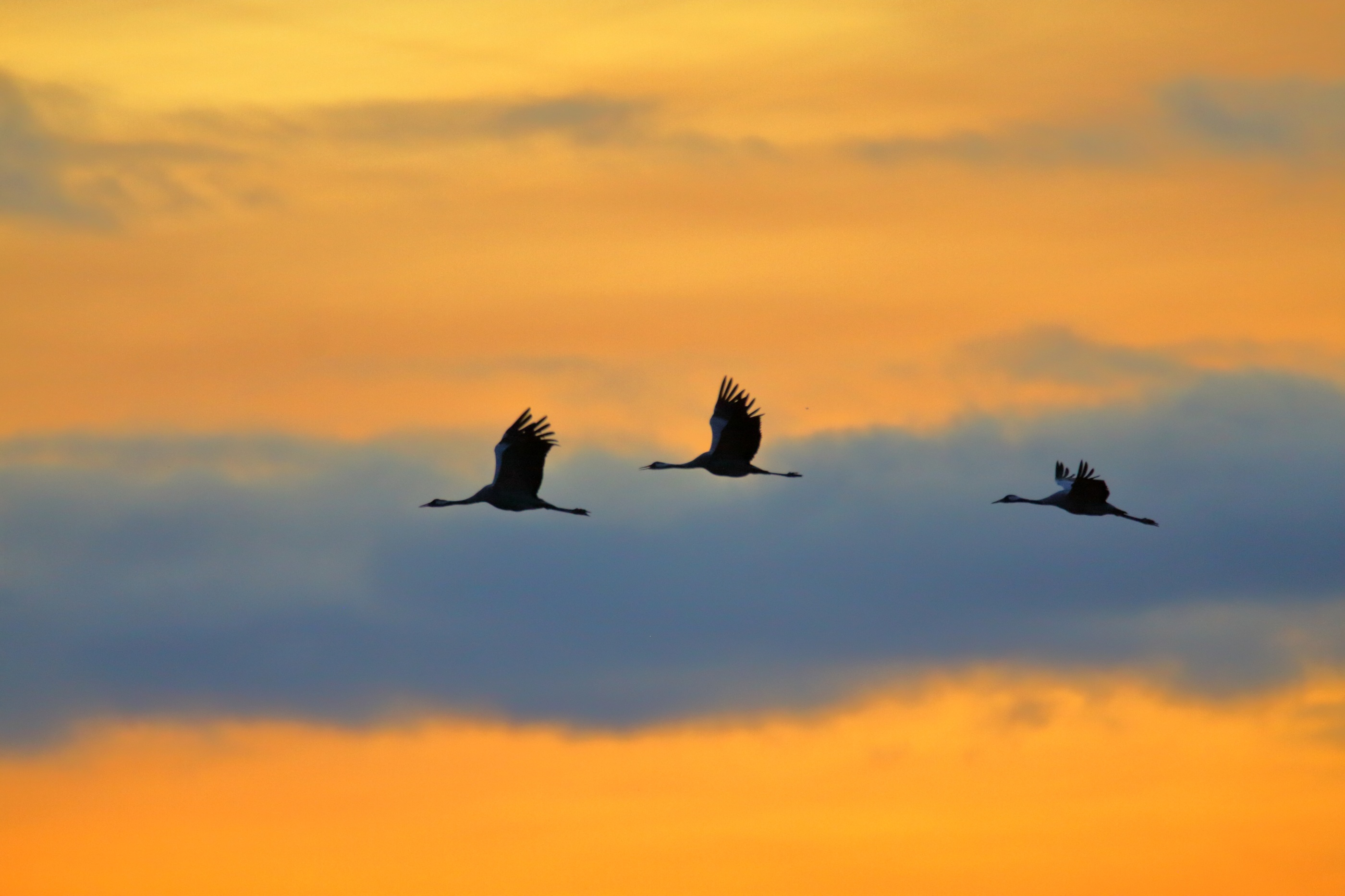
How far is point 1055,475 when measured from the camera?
4043 inches

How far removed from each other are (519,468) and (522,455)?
0.53 meters

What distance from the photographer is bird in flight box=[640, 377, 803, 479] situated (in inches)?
3666

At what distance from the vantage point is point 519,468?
8800cm

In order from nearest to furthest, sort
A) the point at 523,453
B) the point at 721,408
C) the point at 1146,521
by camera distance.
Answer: the point at 523,453 → the point at 721,408 → the point at 1146,521

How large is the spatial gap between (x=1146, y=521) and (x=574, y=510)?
2146cm

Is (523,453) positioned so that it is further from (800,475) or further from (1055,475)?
(1055,475)

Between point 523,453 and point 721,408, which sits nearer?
point 523,453

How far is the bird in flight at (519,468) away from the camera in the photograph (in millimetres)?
87312

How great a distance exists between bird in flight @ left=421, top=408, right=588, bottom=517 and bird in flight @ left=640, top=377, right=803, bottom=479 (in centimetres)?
708

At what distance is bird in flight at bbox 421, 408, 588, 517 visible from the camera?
87312mm

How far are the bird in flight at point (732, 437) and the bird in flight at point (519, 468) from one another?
708 cm

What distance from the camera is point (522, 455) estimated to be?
288ft

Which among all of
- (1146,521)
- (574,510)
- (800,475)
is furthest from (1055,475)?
(574,510)

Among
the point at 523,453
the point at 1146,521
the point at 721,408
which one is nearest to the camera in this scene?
the point at 523,453
